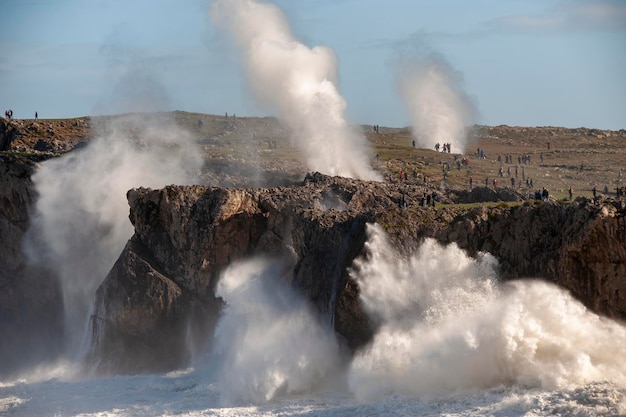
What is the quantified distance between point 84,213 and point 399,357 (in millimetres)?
20435

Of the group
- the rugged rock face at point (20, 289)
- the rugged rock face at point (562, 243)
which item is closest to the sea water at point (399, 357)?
the rugged rock face at point (562, 243)

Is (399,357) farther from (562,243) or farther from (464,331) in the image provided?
(562,243)

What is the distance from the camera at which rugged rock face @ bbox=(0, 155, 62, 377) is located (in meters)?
53.9

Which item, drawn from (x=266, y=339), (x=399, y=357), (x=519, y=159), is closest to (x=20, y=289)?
(x=266, y=339)

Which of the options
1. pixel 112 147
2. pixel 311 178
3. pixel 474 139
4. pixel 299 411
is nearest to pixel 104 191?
pixel 112 147

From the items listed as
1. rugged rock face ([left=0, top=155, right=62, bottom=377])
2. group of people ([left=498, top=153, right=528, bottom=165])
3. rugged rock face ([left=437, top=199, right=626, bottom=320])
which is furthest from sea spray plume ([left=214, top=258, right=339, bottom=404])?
group of people ([left=498, top=153, right=528, bottom=165])

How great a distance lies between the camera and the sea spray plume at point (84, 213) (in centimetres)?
5422

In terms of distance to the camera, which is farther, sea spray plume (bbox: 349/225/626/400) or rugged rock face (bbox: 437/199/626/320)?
sea spray plume (bbox: 349/225/626/400)

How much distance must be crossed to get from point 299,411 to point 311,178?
1460 centimetres

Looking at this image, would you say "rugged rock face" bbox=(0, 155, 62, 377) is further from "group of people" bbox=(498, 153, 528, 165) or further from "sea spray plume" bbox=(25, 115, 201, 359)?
"group of people" bbox=(498, 153, 528, 165)

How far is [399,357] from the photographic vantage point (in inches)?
1593

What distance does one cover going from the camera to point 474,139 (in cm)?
9019

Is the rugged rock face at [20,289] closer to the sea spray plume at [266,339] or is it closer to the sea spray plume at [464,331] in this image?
the sea spray plume at [266,339]

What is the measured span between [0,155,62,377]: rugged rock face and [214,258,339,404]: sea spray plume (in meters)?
10.6
